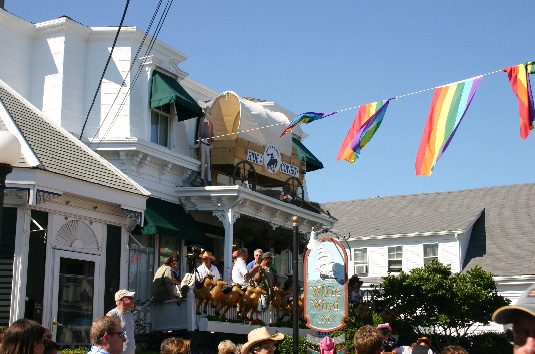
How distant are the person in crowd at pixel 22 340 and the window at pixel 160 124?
13.2 m

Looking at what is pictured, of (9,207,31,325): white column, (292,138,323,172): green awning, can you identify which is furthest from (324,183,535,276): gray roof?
(9,207,31,325): white column

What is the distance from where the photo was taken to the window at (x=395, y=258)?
3481 centimetres

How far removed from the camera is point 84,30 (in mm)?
18266

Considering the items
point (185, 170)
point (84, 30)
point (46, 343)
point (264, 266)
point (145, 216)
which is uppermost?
point (84, 30)

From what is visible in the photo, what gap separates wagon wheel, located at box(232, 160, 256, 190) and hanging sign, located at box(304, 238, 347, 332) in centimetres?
361

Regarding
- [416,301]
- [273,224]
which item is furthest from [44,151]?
[416,301]

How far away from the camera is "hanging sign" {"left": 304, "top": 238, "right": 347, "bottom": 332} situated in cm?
1619

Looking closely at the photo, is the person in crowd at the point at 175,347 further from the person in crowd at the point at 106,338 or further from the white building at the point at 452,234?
the white building at the point at 452,234

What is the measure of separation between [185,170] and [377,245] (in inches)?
699

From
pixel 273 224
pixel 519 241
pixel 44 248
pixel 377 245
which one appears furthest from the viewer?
pixel 377 245

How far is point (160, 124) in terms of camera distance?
62.5 feet

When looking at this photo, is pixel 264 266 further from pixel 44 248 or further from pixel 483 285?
pixel 483 285

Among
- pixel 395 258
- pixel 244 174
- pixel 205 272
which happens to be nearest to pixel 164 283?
pixel 205 272

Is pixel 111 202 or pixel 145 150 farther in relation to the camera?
pixel 145 150
